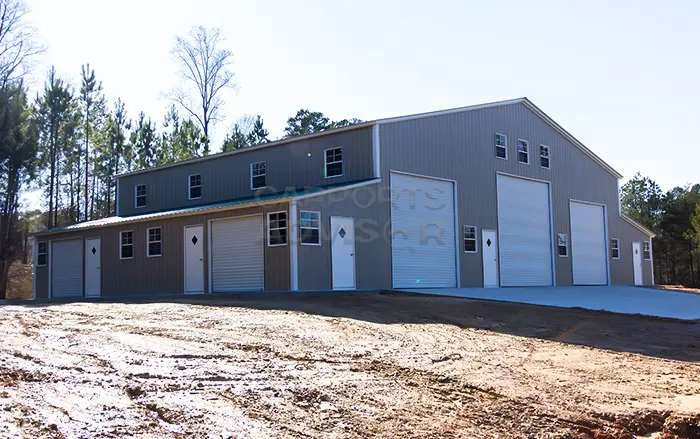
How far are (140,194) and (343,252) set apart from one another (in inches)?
558

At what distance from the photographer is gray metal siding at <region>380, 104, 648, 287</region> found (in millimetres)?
20812

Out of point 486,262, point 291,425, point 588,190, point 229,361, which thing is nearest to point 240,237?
point 486,262

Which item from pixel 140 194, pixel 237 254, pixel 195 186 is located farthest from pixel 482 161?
pixel 140 194

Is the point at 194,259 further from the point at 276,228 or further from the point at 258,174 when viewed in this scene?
the point at 258,174

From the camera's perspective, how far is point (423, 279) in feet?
68.4

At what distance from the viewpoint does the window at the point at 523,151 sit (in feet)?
83.4

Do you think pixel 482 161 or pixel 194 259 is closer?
pixel 194 259

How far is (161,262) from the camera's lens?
68.9 feet

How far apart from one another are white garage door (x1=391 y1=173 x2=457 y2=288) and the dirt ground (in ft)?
26.1

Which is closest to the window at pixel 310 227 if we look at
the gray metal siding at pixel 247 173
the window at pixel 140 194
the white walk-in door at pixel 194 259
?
the gray metal siding at pixel 247 173

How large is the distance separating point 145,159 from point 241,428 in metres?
41.3

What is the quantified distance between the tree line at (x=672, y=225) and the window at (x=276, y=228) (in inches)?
1398

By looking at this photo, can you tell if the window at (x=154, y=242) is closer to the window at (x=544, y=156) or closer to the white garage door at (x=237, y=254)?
the white garage door at (x=237, y=254)

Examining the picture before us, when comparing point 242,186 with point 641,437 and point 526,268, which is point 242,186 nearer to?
point 526,268
